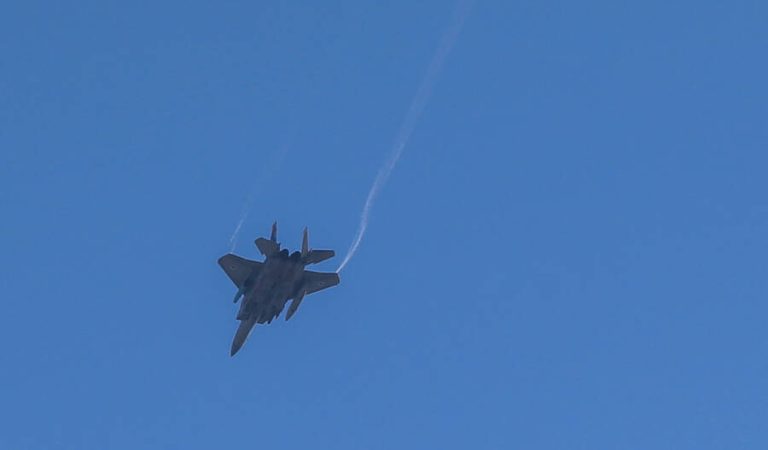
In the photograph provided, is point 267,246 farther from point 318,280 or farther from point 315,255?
point 318,280

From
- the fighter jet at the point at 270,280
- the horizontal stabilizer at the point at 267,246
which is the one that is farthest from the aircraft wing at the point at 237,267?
the horizontal stabilizer at the point at 267,246

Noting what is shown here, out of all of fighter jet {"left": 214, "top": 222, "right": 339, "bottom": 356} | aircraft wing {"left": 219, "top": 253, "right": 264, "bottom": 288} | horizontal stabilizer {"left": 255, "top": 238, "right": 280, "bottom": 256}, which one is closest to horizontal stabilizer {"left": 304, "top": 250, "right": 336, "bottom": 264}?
fighter jet {"left": 214, "top": 222, "right": 339, "bottom": 356}

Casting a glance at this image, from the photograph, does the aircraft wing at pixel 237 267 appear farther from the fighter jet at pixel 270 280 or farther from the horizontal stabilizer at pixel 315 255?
the horizontal stabilizer at pixel 315 255

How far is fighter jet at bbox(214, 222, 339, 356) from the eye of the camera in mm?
115688

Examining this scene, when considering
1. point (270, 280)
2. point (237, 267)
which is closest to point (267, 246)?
point (270, 280)

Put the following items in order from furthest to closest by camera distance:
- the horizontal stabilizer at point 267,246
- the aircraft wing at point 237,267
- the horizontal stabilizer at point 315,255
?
the aircraft wing at point 237,267 → the horizontal stabilizer at point 315,255 → the horizontal stabilizer at point 267,246

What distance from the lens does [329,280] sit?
4879 inches

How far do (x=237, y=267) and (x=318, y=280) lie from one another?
6152 mm

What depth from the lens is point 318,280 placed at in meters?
123

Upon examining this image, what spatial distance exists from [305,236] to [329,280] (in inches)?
389

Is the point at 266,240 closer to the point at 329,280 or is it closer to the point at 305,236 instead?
the point at 305,236

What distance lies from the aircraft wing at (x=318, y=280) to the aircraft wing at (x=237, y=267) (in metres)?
4.17

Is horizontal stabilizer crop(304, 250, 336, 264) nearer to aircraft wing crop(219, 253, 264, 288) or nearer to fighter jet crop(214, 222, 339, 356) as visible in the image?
fighter jet crop(214, 222, 339, 356)

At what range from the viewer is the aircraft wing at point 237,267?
11925 cm
